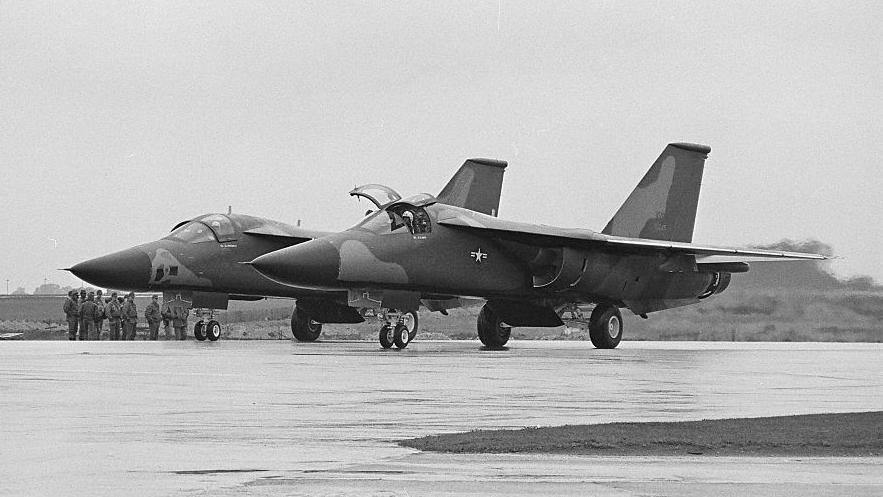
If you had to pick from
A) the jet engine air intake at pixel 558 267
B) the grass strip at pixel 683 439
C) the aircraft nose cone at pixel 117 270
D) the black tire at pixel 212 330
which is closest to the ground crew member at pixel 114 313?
the black tire at pixel 212 330

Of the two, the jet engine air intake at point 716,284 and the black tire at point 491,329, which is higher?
the jet engine air intake at point 716,284

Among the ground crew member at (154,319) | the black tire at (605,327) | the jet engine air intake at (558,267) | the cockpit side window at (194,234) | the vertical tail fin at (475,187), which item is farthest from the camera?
the ground crew member at (154,319)

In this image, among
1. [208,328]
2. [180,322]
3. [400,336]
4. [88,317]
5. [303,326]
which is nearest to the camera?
[400,336]

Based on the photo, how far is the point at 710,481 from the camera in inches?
217

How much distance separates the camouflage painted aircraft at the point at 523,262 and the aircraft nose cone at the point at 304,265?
0.01m

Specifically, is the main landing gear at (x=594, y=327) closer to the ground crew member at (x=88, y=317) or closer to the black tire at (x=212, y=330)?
the black tire at (x=212, y=330)

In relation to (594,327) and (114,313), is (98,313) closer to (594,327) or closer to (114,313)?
(114,313)

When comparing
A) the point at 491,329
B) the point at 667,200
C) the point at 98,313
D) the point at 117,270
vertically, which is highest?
the point at 667,200

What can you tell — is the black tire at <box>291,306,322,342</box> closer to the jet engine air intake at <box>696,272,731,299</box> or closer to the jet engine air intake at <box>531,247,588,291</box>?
the jet engine air intake at <box>531,247,588,291</box>

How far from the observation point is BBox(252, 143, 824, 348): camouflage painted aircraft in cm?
2027

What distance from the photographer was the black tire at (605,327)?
75.2 feet

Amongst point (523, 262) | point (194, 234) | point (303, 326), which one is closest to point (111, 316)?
point (303, 326)

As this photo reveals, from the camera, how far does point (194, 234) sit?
24438 millimetres

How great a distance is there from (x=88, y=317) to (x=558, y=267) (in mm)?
11667
